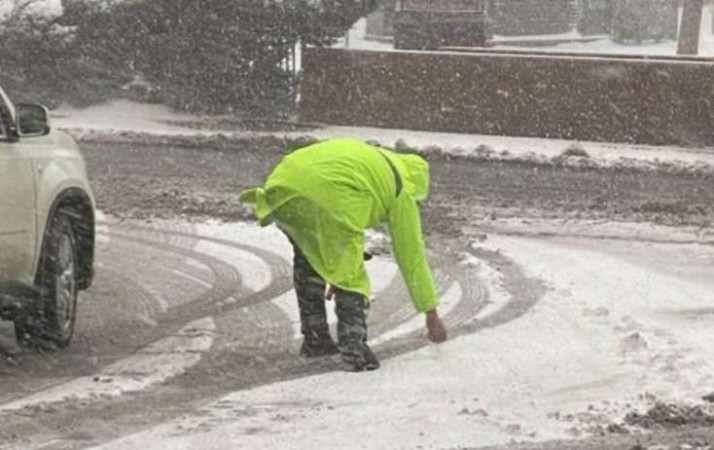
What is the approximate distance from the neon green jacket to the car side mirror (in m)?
1.15

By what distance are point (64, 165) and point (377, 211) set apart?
180cm

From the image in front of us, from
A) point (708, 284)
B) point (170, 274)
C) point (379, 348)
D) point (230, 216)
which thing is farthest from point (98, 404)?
point (230, 216)

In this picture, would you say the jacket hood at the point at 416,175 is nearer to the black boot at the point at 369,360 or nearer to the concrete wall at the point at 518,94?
the black boot at the point at 369,360

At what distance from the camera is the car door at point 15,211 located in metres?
7.09

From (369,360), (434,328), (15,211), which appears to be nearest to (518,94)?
(434,328)

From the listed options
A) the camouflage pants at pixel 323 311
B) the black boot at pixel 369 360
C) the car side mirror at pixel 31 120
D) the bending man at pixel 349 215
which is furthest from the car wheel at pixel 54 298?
the black boot at pixel 369 360

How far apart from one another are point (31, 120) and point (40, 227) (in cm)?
53

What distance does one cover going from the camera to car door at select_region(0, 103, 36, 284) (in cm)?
709

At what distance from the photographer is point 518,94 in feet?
64.6

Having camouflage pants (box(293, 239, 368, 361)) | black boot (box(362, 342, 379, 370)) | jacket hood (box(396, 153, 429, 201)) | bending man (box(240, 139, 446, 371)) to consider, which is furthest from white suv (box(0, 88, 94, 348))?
jacket hood (box(396, 153, 429, 201))

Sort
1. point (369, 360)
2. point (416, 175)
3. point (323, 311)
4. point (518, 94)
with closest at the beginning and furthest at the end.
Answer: point (369, 360), point (416, 175), point (323, 311), point (518, 94)

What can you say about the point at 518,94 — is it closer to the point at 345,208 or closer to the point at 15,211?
the point at 345,208

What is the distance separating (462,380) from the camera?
23.2 feet

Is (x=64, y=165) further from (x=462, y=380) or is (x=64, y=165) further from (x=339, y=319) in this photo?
(x=462, y=380)
